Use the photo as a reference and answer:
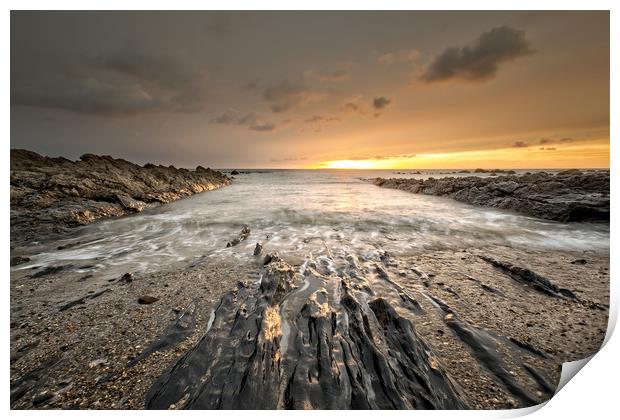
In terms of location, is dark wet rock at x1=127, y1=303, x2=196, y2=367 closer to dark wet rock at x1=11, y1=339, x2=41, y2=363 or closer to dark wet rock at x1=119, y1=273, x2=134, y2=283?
dark wet rock at x1=11, y1=339, x2=41, y2=363

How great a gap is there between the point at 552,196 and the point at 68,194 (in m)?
20.5

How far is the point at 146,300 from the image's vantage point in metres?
3.48

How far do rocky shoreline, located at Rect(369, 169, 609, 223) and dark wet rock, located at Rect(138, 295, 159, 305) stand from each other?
12.3m

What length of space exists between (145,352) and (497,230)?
914 centimetres

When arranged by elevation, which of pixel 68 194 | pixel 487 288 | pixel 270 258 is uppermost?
pixel 68 194

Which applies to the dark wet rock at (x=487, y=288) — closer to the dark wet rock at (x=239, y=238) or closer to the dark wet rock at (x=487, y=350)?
the dark wet rock at (x=487, y=350)

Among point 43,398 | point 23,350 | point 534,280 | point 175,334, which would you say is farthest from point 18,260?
point 534,280

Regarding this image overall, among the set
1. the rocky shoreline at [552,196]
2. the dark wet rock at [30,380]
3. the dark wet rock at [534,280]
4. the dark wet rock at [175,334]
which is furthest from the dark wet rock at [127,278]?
the rocky shoreline at [552,196]

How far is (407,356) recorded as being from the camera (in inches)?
93.4

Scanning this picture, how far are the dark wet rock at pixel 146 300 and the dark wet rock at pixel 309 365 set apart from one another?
113 cm

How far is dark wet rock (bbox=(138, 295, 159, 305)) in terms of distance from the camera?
3.47 m

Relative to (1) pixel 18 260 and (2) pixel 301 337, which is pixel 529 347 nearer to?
(2) pixel 301 337

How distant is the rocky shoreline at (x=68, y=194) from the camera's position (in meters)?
7.57
